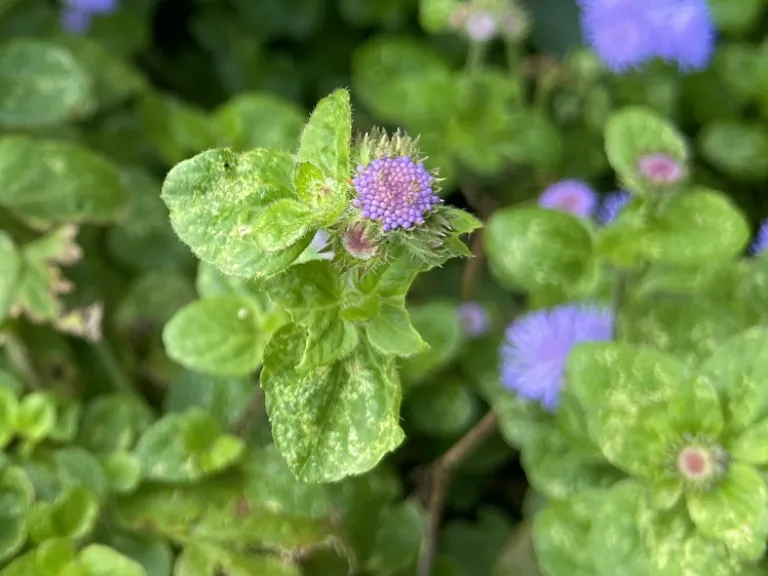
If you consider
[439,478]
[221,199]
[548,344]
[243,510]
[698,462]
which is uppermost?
[221,199]

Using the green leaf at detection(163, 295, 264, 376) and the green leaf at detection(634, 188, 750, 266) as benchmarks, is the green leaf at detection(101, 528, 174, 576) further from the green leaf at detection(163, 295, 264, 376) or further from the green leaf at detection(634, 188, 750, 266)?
the green leaf at detection(634, 188, 750, 266)

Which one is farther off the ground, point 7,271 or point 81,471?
point 7,271

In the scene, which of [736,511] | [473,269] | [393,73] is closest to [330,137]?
[736,511]

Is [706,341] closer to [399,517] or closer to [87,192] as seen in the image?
[399,517]

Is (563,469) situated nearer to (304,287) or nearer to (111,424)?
(304,287)

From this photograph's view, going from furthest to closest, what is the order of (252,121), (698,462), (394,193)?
(252,121), (698,462), (394,193)

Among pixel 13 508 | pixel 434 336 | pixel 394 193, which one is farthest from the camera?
pixel 434 336

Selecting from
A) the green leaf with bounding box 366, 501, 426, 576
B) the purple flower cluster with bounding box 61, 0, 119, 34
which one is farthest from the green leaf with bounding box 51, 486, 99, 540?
the purple flower cluster with bounding box 61, 0, 119, 34
